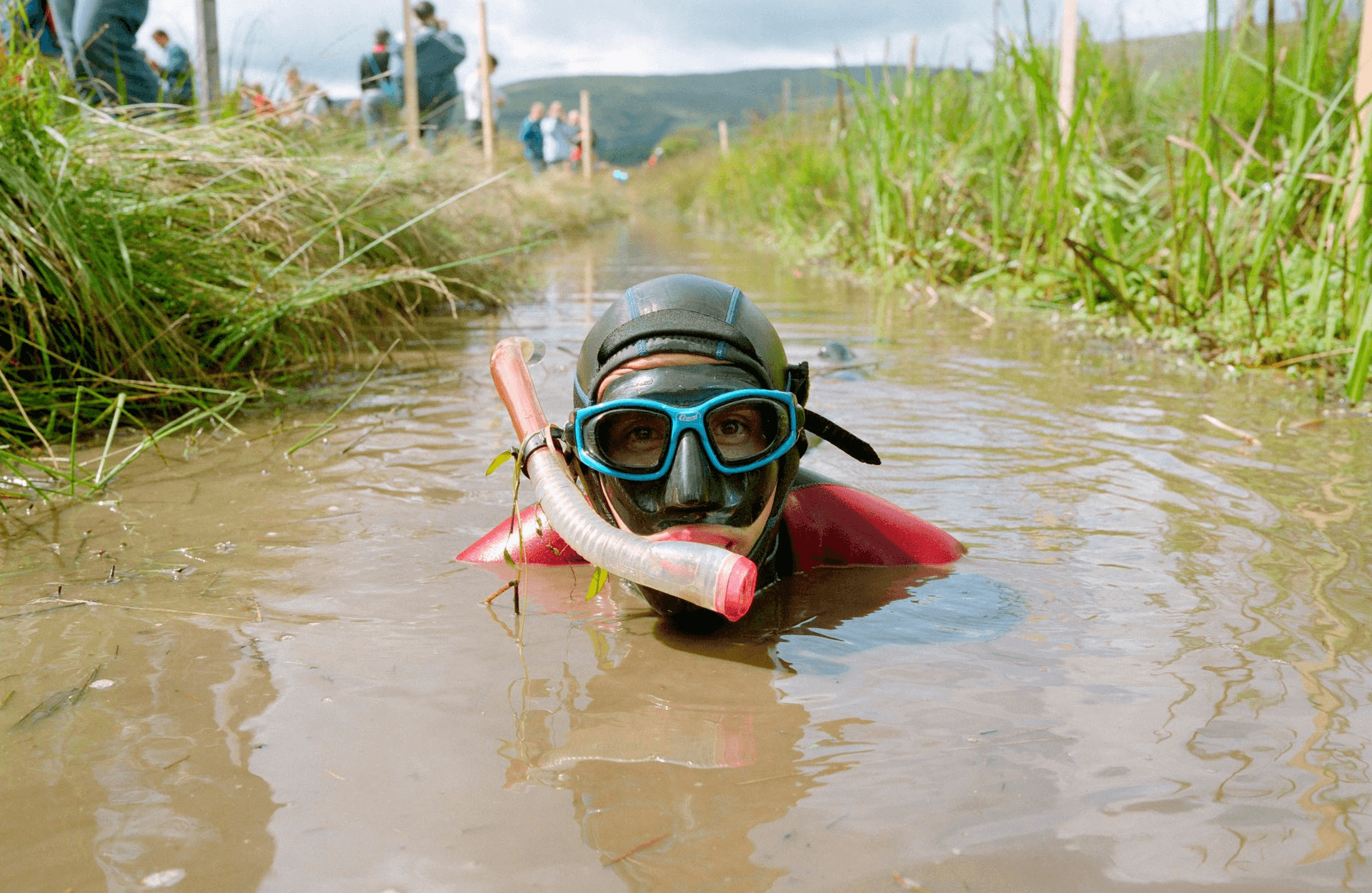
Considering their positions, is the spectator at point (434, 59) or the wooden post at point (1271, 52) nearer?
the wooden post at point (1271, 52)

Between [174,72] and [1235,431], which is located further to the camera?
[174,72]

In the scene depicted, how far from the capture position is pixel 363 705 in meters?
1.85

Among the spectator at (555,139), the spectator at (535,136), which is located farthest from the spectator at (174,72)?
the spectator at (555,139)

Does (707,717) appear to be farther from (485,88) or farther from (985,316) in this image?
(485,88)

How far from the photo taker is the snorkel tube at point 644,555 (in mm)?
1851

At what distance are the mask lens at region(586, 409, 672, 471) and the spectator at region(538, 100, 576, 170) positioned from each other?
20.3 m

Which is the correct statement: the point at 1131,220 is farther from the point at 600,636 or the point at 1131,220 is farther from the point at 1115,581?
the point at 600,636

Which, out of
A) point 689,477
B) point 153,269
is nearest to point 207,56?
point 153,269

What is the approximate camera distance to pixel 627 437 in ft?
7.16

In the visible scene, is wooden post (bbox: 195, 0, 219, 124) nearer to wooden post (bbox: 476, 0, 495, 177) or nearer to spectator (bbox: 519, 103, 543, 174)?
wooden post (bbox: 476, 0, 495, 177)

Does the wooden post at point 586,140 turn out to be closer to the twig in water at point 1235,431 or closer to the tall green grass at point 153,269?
the tall green grass at point 153,269

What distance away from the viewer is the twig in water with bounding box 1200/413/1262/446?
144 inches

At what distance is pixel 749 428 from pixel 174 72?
7.03 meters

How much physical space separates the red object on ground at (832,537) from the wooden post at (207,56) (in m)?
3.80
